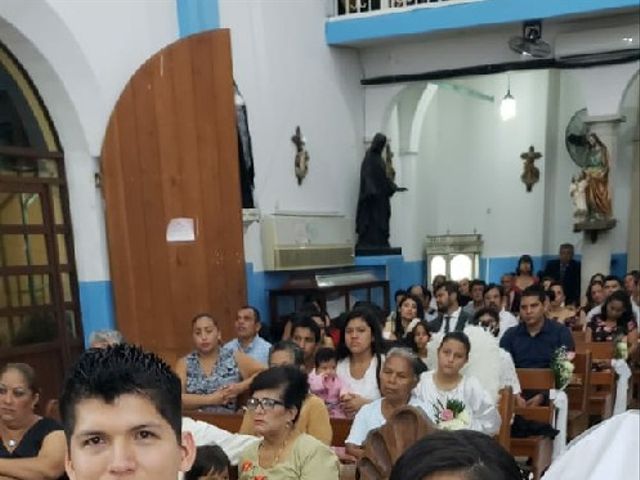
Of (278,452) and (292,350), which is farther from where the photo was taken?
(292,350)

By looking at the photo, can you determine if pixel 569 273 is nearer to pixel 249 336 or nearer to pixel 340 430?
pixel 249 336

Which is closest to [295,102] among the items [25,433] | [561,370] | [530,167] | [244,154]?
[244,154]

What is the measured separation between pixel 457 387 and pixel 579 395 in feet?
4.86

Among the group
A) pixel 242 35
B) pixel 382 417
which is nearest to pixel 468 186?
pixel 242 35

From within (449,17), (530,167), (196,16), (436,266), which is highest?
(449,17)

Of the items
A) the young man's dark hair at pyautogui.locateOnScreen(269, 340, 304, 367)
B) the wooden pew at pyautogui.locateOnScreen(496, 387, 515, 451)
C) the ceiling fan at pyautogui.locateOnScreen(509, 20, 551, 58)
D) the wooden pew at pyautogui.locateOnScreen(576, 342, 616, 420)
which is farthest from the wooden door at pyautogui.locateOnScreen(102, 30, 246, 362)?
the ceiling fan at pyautogui.locateOnScreen(509, 20, 551, 58)

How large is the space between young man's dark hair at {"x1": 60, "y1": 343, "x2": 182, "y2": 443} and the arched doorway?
11.8ft

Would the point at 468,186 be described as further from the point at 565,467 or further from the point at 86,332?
the point at 565,467

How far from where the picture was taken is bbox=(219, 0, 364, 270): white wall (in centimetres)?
671

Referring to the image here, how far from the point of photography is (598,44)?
24.2ft

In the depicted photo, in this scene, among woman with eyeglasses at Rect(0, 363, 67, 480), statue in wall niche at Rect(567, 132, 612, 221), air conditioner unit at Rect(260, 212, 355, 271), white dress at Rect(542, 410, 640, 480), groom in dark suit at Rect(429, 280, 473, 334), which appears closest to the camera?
white dress at Rect(542, 410, 640, 480)

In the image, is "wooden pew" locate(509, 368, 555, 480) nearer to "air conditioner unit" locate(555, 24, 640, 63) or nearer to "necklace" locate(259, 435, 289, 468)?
"necklace" locate(259, 435, 289, 468)

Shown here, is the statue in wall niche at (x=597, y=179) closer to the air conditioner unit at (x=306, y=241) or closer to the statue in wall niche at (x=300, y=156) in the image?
the air conditioner unit at (x=306, y=241)

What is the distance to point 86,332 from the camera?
4.79 metres
